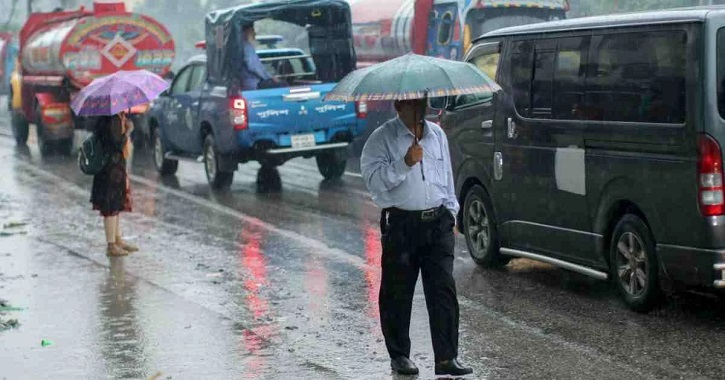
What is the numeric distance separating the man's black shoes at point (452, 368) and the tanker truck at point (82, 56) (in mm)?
18979

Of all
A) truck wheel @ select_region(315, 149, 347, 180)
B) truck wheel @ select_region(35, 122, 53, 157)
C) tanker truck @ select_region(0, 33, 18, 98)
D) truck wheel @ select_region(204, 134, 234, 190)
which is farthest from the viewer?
tanker truck @ select_region(0, 33, 18, 98)

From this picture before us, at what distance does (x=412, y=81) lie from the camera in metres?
7.18

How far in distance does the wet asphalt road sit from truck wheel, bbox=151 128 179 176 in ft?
15.9

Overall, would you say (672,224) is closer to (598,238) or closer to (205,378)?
(598,238)

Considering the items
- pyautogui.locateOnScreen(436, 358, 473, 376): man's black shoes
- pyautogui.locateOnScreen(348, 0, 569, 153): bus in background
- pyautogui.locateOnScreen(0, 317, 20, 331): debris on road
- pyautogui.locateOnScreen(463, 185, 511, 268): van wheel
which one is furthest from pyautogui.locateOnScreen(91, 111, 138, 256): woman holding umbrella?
pyautogui.locateOnScreen(348, 0, 569, 153): bus in background

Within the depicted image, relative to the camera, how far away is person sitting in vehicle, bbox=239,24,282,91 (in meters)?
17.9

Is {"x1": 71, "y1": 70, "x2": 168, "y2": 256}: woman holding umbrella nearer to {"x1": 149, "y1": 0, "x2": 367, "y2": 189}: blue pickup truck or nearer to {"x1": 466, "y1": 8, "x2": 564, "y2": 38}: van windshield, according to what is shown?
{"x1": 149, "y1": 0, "x2": 367, "y2": 189}: blue pickup truck

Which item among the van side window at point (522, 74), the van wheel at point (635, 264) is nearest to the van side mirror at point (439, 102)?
the van side window at point (522, 74)

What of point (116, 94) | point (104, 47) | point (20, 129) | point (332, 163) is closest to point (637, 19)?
point (116, 94)

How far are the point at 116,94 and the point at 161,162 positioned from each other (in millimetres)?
8097

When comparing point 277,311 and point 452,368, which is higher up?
point 452,368

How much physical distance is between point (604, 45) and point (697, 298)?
1.88m

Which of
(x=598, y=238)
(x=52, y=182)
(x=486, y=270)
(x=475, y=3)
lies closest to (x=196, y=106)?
(x=52, y=182)

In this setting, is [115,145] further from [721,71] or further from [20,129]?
[20,129]
